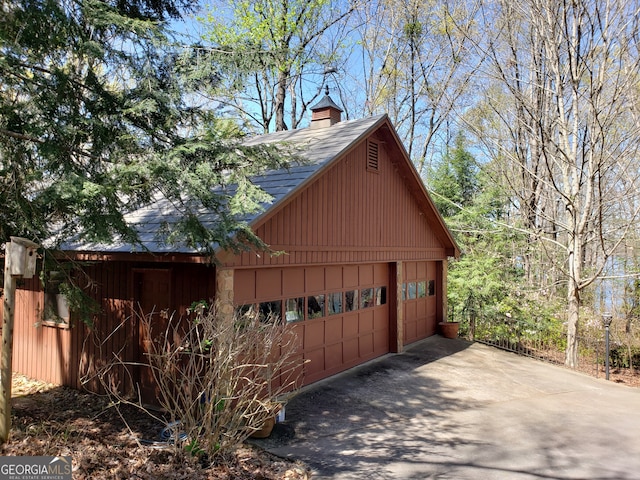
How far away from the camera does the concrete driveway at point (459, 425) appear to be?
19.1ft

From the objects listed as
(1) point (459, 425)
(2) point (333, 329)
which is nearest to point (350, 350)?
(2) point (333, 329)

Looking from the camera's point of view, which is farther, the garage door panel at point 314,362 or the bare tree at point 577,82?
the bare tree at point 577,82

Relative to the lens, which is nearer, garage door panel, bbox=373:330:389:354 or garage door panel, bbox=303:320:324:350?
garage door panel, bbox=303:320:324:350

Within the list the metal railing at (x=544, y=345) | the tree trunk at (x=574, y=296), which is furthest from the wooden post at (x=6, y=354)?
the tree trunk at (x=574, y=296)

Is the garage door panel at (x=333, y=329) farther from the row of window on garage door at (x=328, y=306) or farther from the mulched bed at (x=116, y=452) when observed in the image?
the mulched bed at (x=116, y=452)

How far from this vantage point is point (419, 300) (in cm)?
1343

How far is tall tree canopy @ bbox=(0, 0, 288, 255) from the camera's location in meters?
5.15

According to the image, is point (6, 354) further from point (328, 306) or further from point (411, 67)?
point (411, 67)

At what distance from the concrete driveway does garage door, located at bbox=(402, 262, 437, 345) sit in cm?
188

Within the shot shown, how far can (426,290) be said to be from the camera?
13945 millimetres

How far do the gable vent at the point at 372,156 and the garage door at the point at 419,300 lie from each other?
3109 mm

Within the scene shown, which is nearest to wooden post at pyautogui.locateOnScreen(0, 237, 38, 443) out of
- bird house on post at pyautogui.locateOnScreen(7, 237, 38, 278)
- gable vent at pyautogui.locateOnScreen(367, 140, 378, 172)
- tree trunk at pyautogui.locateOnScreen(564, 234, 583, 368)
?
bird house on post at pyautogui.locateOnScreen(7, 237, 38, 278)

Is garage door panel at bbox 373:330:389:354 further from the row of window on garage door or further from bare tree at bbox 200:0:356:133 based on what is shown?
bare tree at bbox 200:0:356:133

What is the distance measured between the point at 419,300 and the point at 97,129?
10.2 m
